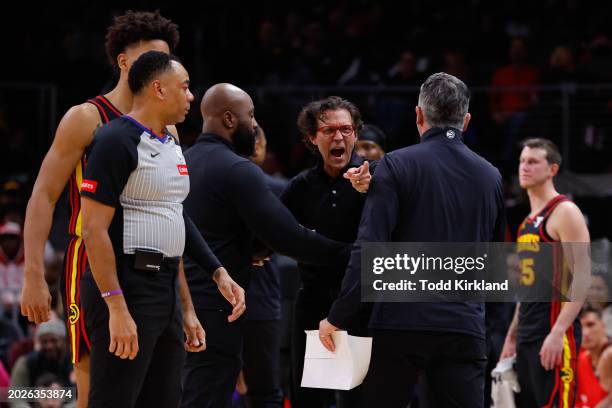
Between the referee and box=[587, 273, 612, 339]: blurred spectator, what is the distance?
533 cm

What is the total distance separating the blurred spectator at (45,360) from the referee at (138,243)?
4.06 meters

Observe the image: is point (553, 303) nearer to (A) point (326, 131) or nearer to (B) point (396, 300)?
(A) point (326, 131)

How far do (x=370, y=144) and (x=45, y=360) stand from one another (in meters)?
3.13

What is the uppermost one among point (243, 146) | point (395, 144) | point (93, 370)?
point (395, 144)

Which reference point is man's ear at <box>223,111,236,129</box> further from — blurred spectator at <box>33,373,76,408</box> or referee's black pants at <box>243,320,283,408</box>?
blurred spectator at <box>33,373,76,408</box>

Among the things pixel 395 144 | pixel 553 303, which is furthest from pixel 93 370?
pixel 395 144

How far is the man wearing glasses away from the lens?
5.19 meters

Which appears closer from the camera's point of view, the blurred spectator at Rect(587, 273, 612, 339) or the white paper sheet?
the white paper sheet

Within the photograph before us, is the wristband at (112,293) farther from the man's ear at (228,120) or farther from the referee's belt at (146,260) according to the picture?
the man's ear at (228,120)

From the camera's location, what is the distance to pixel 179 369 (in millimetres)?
4094

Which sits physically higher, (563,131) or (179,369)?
(563,131)

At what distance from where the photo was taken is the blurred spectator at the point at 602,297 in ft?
28.1

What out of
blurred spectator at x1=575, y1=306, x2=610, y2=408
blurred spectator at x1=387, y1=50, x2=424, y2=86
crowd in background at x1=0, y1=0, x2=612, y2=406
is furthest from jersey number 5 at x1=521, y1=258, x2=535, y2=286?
blurred spectator at x1=387, y1=50, x2=424, y2=86

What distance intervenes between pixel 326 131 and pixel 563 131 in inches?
240
